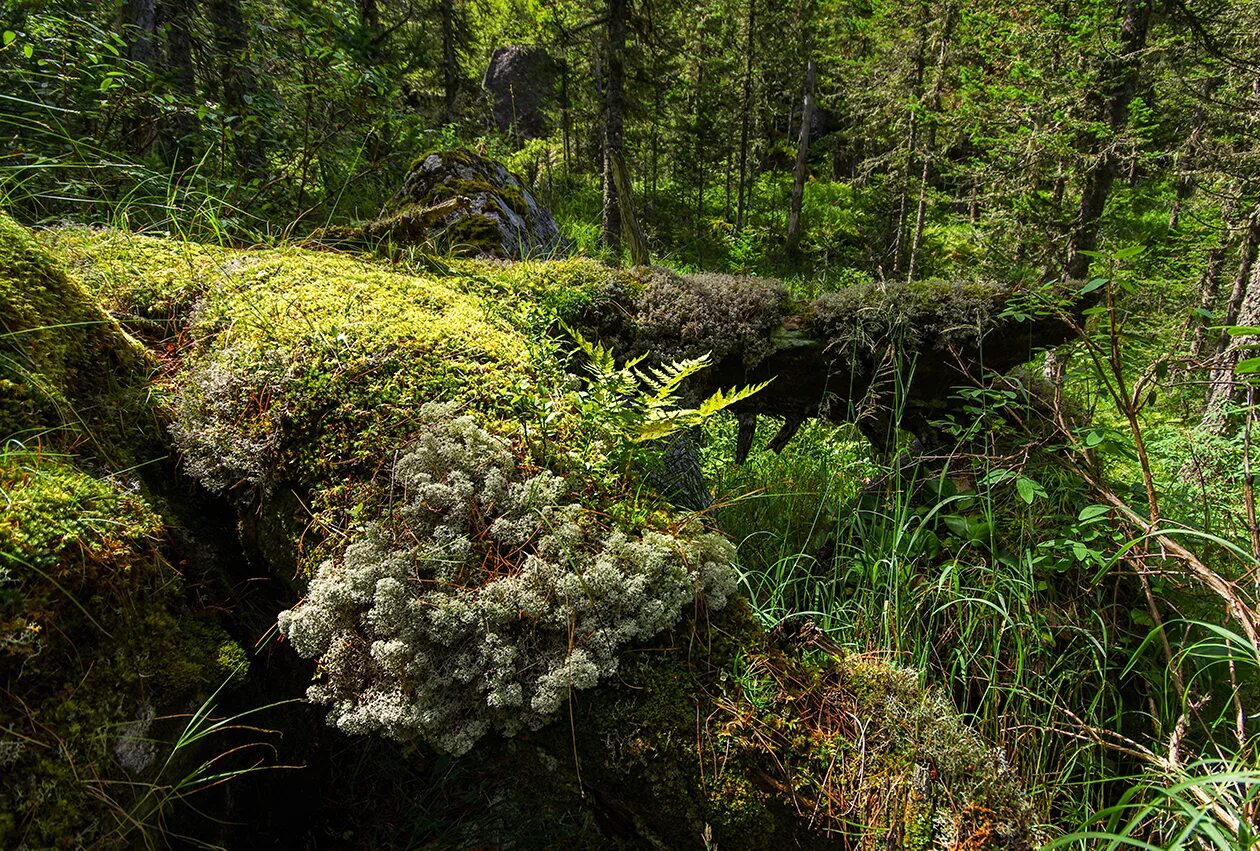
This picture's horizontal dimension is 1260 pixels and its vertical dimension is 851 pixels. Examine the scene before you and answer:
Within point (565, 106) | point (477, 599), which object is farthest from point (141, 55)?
point (565, 106)

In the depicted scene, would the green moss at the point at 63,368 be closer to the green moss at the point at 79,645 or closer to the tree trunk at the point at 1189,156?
the green moss at the point at 79,645

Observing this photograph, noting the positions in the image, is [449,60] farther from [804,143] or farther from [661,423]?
[661,423]

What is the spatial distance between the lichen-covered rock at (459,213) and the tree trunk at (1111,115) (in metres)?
6.31

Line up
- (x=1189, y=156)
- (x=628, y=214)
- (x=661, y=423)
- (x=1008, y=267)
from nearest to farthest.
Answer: (x=661, y=423) → (x=628, y=214) → (x=1189, y=156) → (x=1008, y=267)

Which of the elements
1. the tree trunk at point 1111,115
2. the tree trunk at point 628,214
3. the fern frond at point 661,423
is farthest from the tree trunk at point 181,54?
the tree trunk at point 1111,115

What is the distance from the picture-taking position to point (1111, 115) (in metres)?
6.88

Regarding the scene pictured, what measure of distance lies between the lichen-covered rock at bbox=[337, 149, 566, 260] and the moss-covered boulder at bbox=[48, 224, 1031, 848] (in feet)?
6.32

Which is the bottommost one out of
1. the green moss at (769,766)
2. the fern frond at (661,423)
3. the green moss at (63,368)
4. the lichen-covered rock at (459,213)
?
the green moss at (769,766)

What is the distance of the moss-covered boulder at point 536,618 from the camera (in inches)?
55.9

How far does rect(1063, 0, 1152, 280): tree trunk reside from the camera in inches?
251

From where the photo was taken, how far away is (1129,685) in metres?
2.52

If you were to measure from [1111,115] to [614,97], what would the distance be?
6.40 m

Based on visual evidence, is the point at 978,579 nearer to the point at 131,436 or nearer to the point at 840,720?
the point at 840,720

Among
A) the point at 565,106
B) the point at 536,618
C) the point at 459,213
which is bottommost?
the point at 536,618
